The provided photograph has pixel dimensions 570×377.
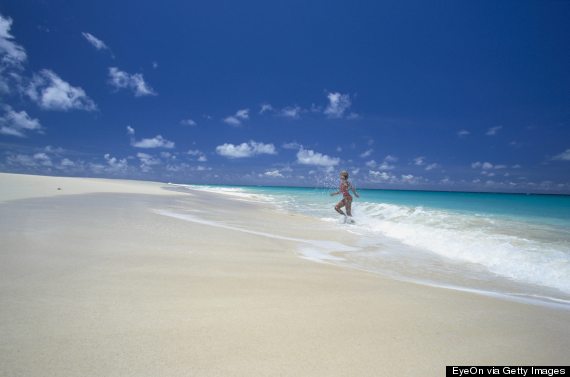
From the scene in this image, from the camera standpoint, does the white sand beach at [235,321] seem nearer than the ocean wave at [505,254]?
Yes

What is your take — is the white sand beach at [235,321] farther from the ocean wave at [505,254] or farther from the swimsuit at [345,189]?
the swimsuit at [345,189]

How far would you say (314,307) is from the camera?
3033 millimetres

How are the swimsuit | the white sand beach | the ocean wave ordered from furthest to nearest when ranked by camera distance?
the swimsuit, the ocean wave, the white sand beach

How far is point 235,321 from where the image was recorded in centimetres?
259

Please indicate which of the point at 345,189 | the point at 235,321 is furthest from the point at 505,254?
the point at 345,189

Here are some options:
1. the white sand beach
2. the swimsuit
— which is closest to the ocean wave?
the white sand beach

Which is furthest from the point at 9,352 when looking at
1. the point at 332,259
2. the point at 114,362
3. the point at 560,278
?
the point at 560,278

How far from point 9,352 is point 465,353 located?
3310 millimetres

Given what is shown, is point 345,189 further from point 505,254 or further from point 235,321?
point 235,321

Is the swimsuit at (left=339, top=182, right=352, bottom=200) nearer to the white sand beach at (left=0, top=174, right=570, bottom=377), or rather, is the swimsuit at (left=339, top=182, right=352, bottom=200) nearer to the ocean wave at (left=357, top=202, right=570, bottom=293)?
the ocean wave at (left=357, top=202, right=570, bottom=293)

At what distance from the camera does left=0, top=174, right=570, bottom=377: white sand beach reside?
198 centimetres

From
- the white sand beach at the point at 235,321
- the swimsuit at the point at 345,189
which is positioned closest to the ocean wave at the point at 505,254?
the white sand beach at the point at 235,321

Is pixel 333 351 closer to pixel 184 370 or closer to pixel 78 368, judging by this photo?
pixel 184 370

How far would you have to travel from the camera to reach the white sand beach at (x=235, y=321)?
1983mm
